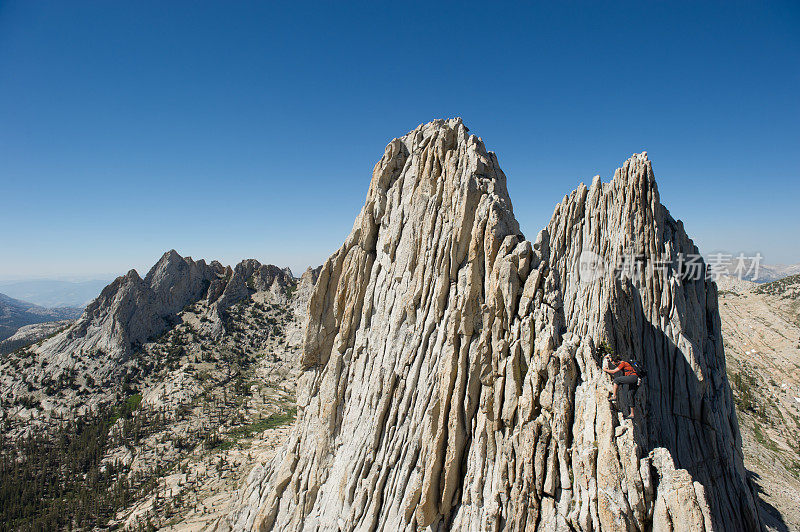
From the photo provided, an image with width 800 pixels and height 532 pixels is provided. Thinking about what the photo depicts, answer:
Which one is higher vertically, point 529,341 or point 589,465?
point 529,341

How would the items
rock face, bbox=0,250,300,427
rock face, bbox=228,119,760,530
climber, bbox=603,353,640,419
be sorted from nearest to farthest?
1. climber, bbox=603,353,640,419
2. rock face, bbox=228,119,760,530
3. rock face, bbox=0,250,300,427

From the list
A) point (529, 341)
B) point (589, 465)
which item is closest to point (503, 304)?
point (529, 341)

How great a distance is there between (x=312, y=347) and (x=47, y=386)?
137416mm

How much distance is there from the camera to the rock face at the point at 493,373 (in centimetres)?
1664

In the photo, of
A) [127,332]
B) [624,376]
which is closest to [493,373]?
[624,376]

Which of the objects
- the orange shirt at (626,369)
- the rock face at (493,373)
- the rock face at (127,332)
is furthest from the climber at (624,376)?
the rock face at (127,332)

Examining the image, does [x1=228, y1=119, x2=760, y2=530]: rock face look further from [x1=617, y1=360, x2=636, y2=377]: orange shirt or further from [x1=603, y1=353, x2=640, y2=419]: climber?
[x1=617, y1=360, x2=636, y2=377]: orange shirt

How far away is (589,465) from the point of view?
50.7 ft

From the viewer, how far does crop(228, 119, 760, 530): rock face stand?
16641 millimetres

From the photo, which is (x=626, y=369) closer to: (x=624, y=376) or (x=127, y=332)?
(x=624, y=376)

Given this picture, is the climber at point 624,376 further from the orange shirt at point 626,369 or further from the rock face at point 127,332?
the rock face at point 127,332

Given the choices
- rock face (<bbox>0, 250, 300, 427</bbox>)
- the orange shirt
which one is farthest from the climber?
rock face (<bbox>0, 250, 300, 427</bbox>)

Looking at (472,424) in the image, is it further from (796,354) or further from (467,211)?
(796,354)

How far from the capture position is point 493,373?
20188 millimetres
